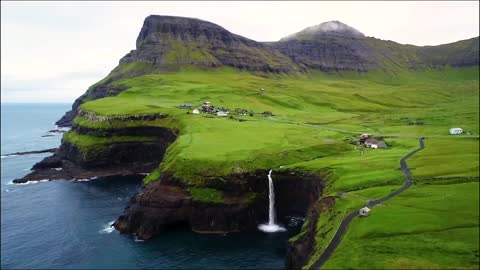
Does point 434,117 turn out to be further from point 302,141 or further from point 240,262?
point 240,262

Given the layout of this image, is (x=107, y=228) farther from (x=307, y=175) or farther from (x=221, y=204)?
(x=307, y=175)

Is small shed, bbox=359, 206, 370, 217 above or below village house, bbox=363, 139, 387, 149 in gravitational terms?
below

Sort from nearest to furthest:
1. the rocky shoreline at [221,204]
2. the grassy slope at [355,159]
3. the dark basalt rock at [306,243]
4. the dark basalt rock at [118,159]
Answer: the grassy slope at [355,159] → the dark basalt rock at [306,243] → the rocky shoreline at [221,204] → the dark basalt rock at [118,159]

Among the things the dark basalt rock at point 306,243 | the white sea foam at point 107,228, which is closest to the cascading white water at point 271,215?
the dark basalt rock at point 306,243

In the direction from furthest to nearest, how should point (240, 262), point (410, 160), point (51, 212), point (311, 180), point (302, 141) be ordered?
1. point (302, 141)
2. point (51, 212)
3. point (311, 180)
4. point (410, 160)
5. point (240, 262)

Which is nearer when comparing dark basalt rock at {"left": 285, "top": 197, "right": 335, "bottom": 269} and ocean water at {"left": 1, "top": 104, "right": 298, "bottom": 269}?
dark basalt rock at {"left": 285, "top": 197, "right": 335, "bottom": 269}

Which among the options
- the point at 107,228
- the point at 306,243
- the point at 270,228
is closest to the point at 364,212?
the point at 306,243

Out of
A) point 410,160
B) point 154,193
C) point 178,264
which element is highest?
point 410,160

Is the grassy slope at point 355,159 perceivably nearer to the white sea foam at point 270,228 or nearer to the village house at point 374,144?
the village house at point 374,144

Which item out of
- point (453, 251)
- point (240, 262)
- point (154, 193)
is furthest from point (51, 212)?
point (453, 251)

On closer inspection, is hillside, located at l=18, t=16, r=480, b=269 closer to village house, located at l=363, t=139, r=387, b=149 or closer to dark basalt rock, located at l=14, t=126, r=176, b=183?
dark basalt rock, located at l=14, t=126, r=176, b=183

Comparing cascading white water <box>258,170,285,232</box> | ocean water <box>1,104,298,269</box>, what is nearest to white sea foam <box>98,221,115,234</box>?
ocean water <box>1,104,298,269</box>
